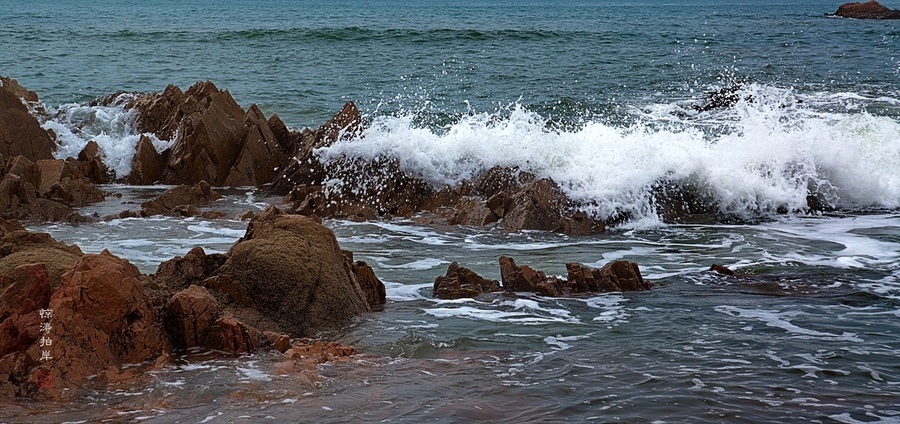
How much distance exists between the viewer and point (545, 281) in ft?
22.1

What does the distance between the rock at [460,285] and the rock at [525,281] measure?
0.34 feet

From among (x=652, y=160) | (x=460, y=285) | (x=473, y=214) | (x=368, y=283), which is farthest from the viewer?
(x=652, y=160)

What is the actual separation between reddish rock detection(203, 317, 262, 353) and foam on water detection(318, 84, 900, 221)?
5.48 metres

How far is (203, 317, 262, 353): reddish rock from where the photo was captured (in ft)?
16.5

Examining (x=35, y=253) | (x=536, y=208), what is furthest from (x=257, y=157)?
(x=35, y=253)

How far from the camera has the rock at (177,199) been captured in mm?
9773

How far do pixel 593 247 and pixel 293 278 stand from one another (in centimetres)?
391

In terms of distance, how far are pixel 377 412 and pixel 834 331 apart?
306 centimetres

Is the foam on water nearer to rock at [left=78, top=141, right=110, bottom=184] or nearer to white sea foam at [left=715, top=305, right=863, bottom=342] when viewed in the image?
rock at [left=78, top=141, right=110, bottom=184]

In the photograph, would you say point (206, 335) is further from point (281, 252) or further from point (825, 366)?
point (825, 366)

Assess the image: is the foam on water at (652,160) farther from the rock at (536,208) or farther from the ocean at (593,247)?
the rock at (536,208)

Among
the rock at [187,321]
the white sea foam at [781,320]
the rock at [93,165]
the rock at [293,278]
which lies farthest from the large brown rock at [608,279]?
the rock at [93,165]

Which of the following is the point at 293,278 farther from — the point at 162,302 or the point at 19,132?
the point at 19,132

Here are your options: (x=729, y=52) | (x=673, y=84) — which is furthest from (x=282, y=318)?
(x=729, y=52)
